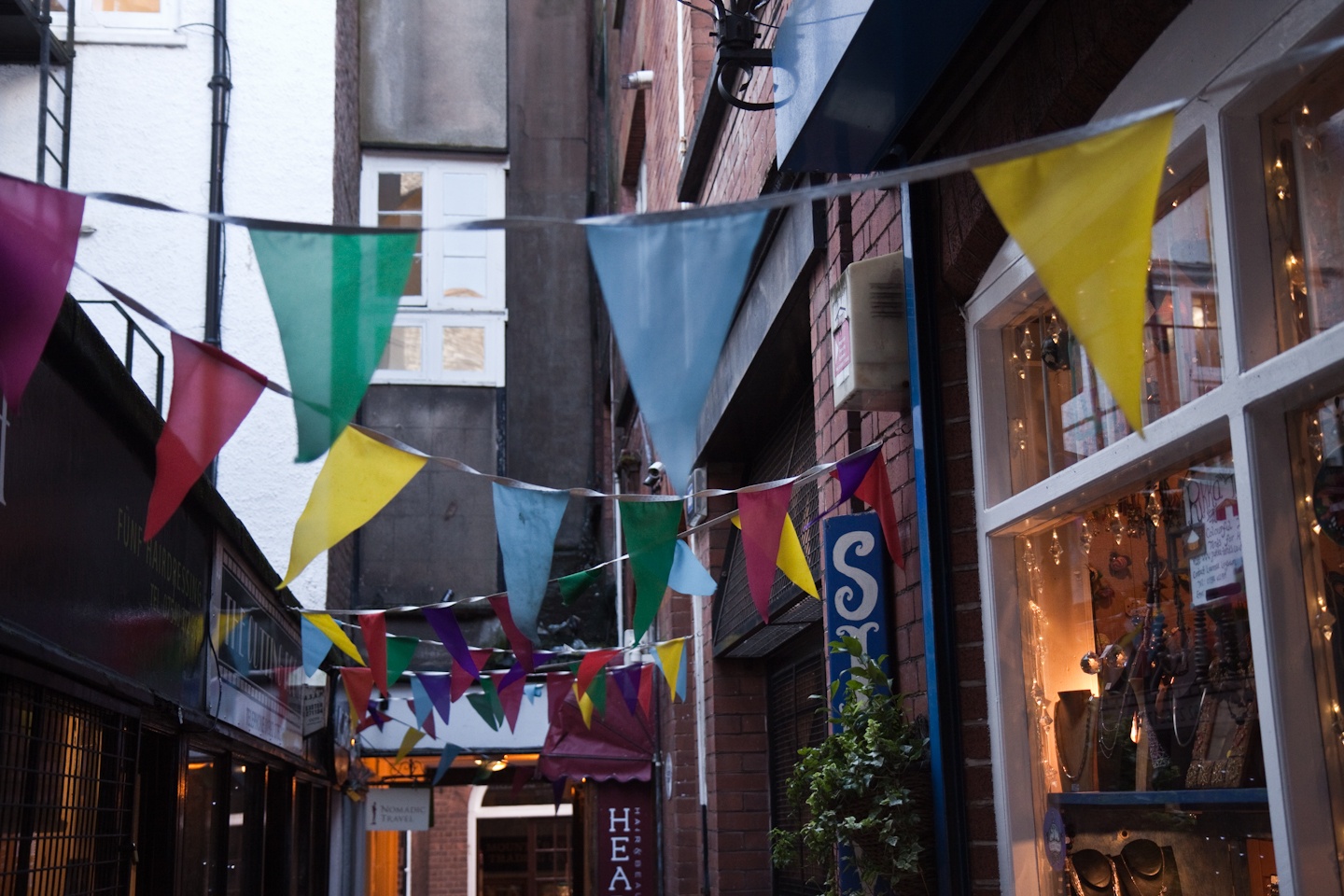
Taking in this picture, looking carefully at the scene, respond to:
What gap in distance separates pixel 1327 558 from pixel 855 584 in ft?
6.12

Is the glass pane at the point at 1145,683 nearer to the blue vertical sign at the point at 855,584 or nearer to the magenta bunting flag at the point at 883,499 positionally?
the magenta bunting flag at the point at 883,499

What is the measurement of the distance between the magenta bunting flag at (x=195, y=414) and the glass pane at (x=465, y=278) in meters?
12.3

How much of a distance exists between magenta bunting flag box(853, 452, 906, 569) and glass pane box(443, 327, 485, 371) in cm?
1119

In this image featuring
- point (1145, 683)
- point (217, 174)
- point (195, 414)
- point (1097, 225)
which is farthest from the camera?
point (217, 174)

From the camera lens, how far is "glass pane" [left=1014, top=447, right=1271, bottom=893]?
99.8 inches

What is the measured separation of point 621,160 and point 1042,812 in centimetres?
986

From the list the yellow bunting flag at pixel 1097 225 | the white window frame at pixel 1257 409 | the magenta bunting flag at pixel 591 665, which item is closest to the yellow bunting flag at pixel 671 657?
the magenta bunting flag at pixel 591 665

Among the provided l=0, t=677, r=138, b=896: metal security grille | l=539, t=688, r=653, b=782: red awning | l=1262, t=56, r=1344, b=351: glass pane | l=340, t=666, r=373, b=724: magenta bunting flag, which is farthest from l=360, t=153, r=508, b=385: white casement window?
l=1262, t=56, r=1344, b=351: glass pane

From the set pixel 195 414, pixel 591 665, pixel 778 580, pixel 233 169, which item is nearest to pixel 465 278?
pixel 233 169

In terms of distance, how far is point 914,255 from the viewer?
12.2ft

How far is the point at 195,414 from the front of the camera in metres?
3.01

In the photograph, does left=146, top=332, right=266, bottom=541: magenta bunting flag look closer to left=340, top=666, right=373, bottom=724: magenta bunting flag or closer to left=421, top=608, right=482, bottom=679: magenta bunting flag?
left=421, top=608, right=482, bottom=679: magenta bunting flag

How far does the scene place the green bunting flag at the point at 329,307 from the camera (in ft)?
8.07

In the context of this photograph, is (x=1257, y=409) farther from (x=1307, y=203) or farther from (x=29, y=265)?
(x=29, y=265)
